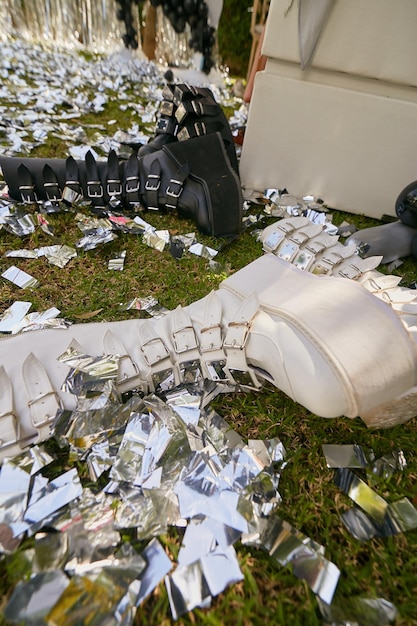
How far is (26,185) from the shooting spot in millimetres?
1777

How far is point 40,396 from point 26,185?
1221mm

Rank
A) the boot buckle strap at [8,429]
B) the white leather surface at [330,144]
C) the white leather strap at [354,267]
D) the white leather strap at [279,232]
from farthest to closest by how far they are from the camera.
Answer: the white leather surface at [330,144] → the white leather strap at [279,232] → the white leather strap at [354,267] → the boot buckle strap at [8,429]

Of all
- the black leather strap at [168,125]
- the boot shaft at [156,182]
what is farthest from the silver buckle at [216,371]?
the black leather strap at [168,125]

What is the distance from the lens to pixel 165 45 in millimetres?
4992

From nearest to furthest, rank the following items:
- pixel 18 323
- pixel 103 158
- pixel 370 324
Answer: pixel 370 324 → pixel 18 323 → pixel 103 158

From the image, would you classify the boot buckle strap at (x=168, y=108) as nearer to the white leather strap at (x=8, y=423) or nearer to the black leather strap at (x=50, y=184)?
the black leather strap at (x=50, y=184)

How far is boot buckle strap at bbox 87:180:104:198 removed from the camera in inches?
72.1

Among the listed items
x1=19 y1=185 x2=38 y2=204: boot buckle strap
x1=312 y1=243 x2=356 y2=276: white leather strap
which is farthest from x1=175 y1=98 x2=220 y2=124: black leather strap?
x1=312 y1=243 x2=356 y2=276: white leather strap

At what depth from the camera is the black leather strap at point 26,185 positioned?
1754 millimetres

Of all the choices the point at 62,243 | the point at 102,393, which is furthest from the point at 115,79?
the point at 102,393

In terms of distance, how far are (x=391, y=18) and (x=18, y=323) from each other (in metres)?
2.04

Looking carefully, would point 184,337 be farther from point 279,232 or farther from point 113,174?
point 113,174

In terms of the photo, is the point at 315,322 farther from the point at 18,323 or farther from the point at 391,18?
the point at 391,18

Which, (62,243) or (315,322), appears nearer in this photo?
(315,322)
